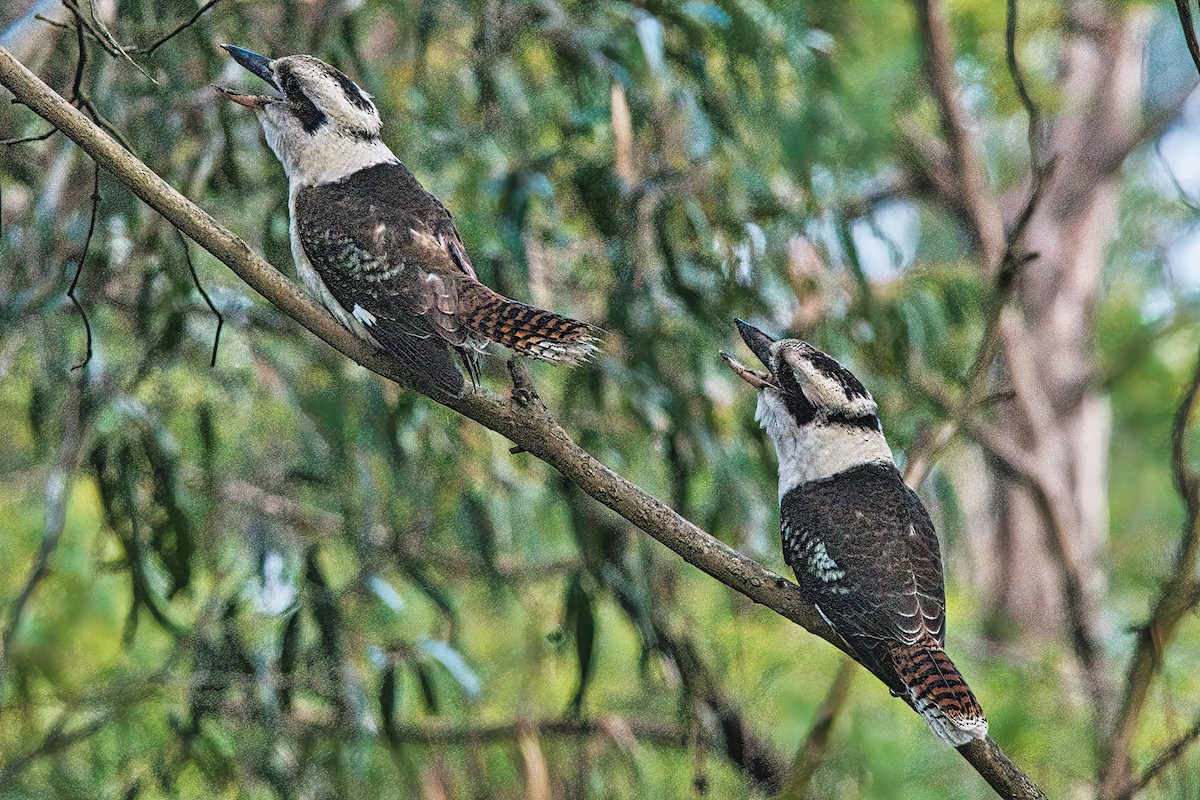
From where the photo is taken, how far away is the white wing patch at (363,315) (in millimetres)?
1650

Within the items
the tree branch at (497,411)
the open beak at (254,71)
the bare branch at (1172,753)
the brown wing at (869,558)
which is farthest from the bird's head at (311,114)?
the bare branch at (1172,753)

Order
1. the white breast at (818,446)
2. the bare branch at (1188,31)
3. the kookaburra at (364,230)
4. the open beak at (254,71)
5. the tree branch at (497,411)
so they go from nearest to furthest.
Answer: the tree branch at (497,411) → the bare branch at (1188,31) → the open beak at (254,71) → the kookaburra at (364,230) → the white breast at (818,446)

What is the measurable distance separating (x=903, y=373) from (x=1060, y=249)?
13.5ft

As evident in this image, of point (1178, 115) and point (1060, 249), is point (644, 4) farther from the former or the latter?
point (1060, 249)

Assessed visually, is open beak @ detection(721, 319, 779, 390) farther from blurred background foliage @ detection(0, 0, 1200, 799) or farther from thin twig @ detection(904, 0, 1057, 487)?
blurred background foliage @ detection(0, 0, 1200, 799)

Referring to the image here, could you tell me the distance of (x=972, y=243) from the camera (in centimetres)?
591

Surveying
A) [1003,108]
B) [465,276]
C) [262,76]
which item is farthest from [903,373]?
[1003,108]

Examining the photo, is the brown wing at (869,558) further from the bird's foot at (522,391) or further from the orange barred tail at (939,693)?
the bird's foot at (522,391)

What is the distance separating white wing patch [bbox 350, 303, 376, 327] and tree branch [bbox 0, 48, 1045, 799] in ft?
0.45

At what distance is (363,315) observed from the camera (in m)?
1.67

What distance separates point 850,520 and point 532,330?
66 centimetres

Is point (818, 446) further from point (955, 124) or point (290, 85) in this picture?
point (955, 124)

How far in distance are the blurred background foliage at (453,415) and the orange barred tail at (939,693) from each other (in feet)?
1.84

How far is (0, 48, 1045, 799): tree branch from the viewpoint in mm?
1276
